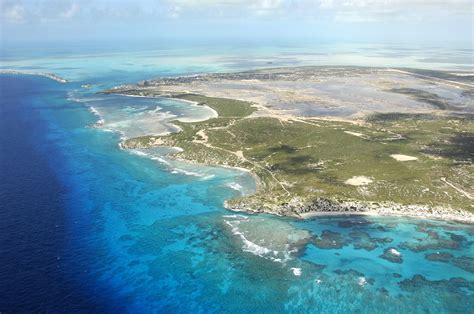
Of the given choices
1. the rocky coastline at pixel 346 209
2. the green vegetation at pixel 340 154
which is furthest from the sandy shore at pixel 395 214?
the green vegetation at pixel 340 154

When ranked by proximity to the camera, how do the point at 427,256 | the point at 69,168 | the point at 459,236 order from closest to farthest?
the point at 427,256 < the point at 459,236 < the point at 69,168

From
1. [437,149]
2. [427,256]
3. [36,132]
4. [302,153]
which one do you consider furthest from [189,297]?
[36,132]

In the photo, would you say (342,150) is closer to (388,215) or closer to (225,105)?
(388,215)

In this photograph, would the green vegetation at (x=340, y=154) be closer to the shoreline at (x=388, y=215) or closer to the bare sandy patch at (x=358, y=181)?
the bare sandy patch at (x=358, y=181)

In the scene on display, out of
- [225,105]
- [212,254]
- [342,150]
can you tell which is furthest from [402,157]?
[225,105]

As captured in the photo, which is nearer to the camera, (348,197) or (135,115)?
(348,197)

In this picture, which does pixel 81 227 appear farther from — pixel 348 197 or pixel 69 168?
pixel 348 197

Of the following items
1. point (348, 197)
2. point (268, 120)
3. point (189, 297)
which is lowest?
point (189, 297)
